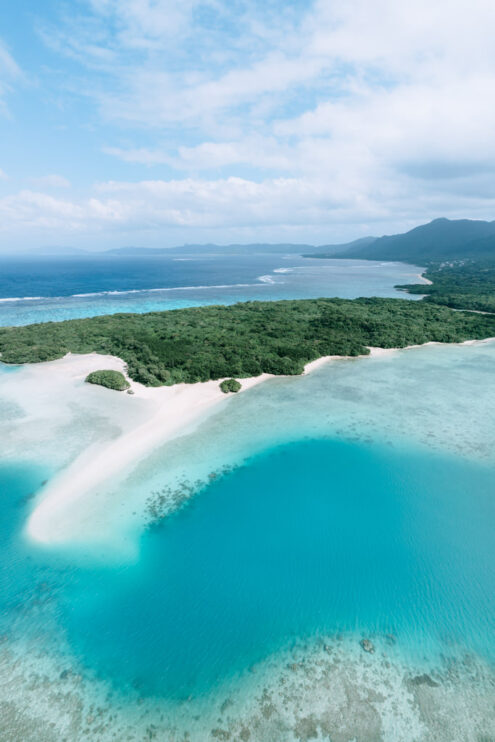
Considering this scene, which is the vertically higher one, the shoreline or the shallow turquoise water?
the shoreline

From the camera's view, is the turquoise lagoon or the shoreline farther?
the shoreline

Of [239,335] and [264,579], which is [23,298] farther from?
[264,579]

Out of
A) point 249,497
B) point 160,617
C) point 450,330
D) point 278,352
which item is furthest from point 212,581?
point 450,330

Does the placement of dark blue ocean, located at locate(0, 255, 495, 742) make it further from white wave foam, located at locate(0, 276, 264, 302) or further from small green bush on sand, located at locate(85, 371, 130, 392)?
white wave foam, located at locate(0, 276, 264, 302)

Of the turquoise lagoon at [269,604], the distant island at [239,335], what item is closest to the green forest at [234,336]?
the distant island at [239,335]

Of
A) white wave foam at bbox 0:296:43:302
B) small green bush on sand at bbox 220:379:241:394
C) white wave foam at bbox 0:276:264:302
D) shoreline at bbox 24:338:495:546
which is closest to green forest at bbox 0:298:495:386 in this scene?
shoreline at bbox 24:338:495:546

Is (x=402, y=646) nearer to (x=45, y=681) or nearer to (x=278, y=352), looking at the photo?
(x=45, y=681)

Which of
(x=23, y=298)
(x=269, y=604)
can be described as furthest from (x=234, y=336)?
(x=23, y=298)

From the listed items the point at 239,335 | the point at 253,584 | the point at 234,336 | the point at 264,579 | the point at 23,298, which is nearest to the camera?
the point at 253,584
